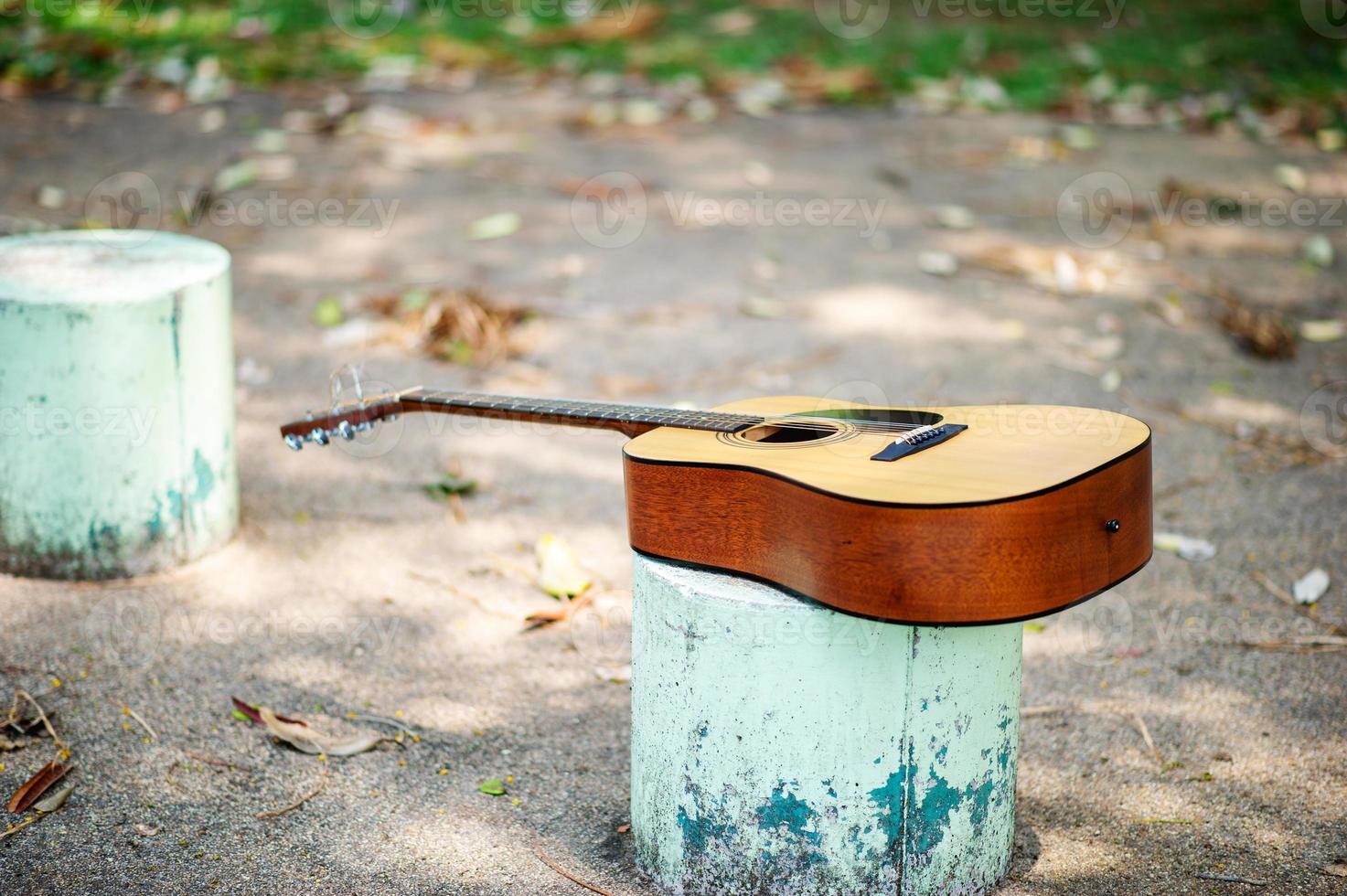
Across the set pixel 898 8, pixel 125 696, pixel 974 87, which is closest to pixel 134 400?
pixel 125 696

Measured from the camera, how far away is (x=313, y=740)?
2598 millimetres

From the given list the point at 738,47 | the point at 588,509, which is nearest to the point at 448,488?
the point at 588,509

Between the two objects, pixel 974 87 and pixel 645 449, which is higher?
pixel 974 87

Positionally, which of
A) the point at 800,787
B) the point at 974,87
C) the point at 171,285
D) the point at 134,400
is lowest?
the point at 800,787

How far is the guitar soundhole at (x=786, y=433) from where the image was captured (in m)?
2.35

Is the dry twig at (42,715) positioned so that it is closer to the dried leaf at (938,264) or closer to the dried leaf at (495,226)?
the dried leaf at (495,226)

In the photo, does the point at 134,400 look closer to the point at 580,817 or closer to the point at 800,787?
the point at 580,817

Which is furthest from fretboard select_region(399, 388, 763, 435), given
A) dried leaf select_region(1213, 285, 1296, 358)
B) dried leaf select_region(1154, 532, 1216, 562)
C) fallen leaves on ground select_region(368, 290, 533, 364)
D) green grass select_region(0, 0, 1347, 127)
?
green grass select_region(0, 0, 1347, 127)

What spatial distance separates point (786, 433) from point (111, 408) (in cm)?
165

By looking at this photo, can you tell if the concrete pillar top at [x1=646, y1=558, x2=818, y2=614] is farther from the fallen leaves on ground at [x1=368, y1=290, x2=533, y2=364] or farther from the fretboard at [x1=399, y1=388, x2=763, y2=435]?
the fallen leaves on ground at [x1=368, y1=290, x2=533, y2=364]

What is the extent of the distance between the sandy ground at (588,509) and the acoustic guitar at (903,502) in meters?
0.65

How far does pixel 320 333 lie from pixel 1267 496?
3.23m

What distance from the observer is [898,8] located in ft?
26.0

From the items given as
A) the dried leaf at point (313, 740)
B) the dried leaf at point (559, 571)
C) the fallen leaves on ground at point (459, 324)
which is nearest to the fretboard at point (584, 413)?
the dried leaf at point (313, 740)
